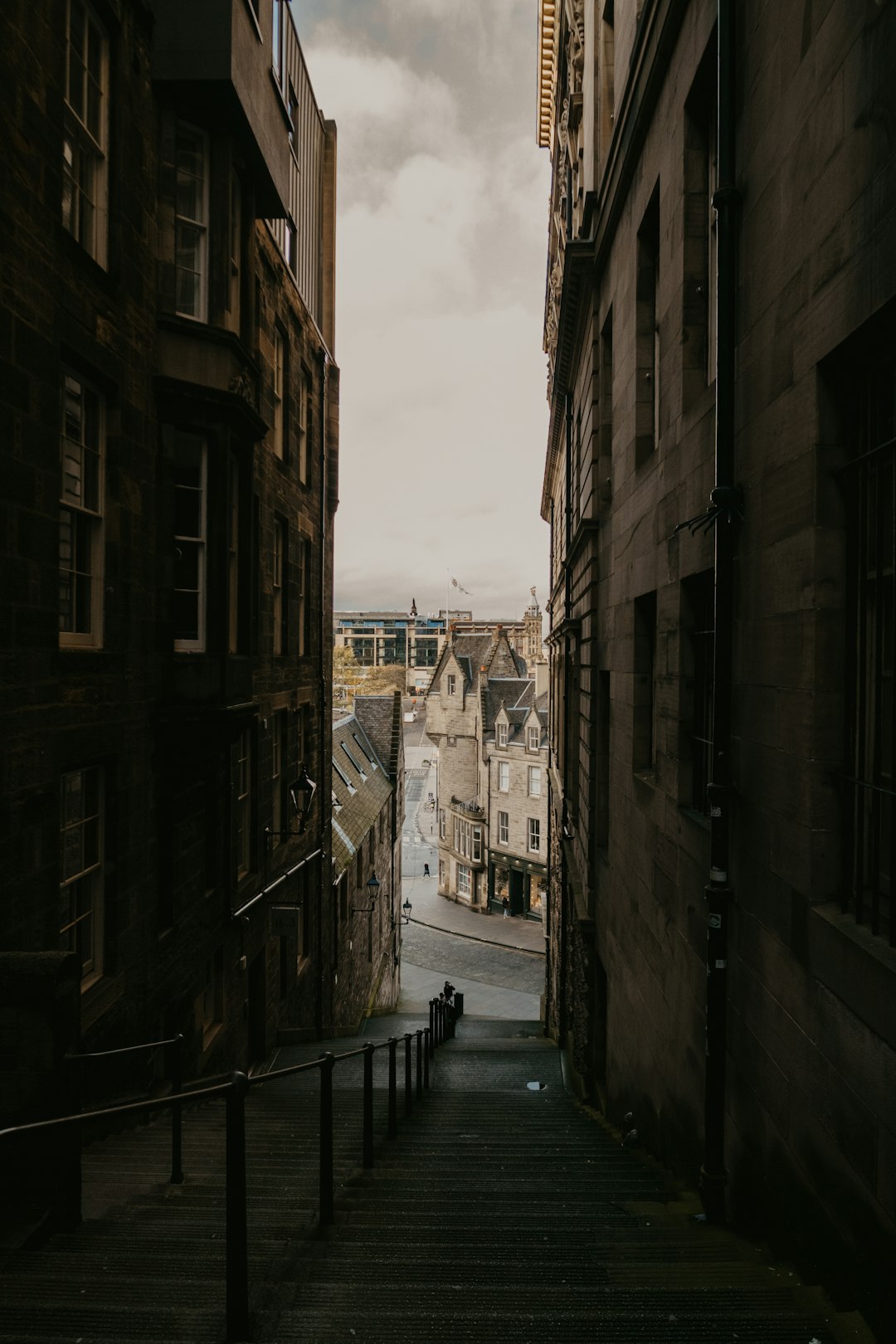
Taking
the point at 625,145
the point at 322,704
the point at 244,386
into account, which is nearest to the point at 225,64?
the point at 244,386

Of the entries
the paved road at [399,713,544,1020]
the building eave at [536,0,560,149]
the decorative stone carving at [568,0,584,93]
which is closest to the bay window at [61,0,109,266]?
the decorative stone carving at [568,0,584,93]

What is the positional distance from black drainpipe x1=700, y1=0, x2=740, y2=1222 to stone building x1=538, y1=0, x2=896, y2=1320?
0.02 m

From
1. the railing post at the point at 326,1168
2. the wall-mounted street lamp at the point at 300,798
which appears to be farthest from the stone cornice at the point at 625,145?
the wall-mounted street lamp at the point at 300,798

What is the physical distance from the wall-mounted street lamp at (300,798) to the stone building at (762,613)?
569 centimetres

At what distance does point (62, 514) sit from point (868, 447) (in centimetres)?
655

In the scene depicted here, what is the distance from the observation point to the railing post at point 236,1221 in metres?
3.11

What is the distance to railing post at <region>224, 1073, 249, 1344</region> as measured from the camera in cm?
311

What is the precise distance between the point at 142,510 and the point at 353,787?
752 inches

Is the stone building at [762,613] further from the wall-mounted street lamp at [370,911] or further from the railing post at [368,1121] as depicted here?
the wall-mounted street lamp at [370,911]

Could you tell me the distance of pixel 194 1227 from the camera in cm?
443

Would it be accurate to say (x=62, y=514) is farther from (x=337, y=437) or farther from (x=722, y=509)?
(x=337, y=437)

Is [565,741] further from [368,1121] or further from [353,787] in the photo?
[368,1121]

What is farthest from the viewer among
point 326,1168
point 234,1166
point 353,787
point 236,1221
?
point 353,787

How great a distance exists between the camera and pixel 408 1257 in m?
4.10
